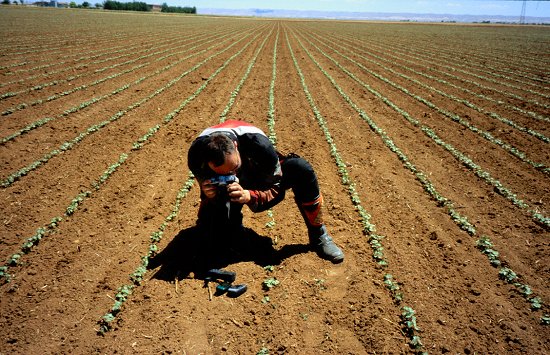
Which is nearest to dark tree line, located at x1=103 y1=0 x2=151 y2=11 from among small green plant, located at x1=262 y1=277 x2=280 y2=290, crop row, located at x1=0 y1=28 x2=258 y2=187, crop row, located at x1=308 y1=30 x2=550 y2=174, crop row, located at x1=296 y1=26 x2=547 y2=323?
crop row, located at x1=0 y1=28 x2=258 y2=187

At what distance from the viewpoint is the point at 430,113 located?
9.05 meters

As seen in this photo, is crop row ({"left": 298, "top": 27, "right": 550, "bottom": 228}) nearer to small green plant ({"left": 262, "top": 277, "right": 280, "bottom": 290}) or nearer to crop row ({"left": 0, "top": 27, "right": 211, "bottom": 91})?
small green plant ({"left": 262, "top": 277, "right": 280, "bottom": 290})

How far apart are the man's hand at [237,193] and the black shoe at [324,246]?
3.33ft

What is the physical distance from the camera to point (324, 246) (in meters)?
3.84

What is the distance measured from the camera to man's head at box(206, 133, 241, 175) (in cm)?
296

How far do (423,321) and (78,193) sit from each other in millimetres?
4843

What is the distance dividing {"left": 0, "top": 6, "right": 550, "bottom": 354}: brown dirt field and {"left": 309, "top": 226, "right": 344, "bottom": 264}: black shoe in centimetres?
11

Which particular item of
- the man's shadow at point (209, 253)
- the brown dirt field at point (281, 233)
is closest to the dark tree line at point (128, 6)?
the brown dirt field at point (281, 233)

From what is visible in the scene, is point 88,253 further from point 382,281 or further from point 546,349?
point 546,349

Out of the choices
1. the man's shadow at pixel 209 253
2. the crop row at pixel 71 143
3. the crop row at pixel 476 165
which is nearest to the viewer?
the man's shadow at pixel 209 253

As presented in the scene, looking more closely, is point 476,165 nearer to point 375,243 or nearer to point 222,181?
point 375,243

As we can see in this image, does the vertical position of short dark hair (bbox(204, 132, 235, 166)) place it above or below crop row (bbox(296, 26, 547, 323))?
above

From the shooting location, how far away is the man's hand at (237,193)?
10.3ft

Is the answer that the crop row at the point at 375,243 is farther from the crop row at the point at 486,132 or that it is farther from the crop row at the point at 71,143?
the crop row at the point at 71,143
